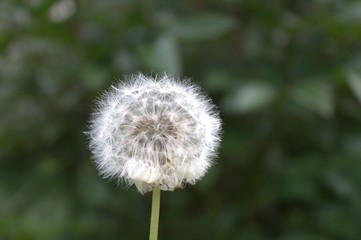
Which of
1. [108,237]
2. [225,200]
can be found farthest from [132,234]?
[225,200]

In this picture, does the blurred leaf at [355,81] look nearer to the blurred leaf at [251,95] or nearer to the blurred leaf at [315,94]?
the blurred leaf at [315,94]

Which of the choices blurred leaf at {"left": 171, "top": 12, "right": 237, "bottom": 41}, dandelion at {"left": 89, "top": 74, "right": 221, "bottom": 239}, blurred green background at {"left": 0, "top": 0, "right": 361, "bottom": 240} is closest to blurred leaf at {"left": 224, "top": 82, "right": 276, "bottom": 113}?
blurred green background at {"left": 0, "top": 0, "right": 361, "bottom": 240}

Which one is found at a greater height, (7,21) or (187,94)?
(7,21)

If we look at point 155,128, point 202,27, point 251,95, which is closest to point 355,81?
point 251,95

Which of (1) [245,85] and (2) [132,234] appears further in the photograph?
(2) [132,234]

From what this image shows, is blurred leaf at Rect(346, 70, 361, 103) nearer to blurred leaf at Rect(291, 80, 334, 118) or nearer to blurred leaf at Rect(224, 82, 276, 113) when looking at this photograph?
blurred leaf at Rect(291, 80, 334, 118)

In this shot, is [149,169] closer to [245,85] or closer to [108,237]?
[245,85]
